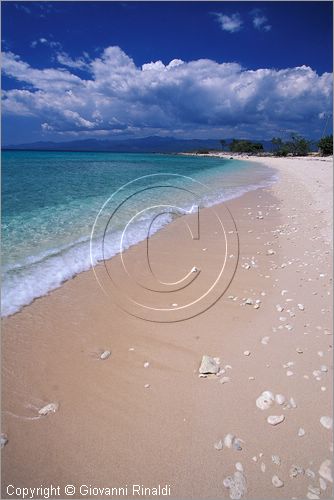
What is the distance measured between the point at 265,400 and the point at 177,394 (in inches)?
42.5

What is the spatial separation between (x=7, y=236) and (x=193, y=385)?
29.3ft

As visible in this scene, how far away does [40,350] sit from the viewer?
435 cm

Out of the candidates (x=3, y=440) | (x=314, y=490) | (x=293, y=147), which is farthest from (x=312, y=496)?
(x=293, y=147)

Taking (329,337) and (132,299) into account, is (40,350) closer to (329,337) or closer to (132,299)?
(132,299)

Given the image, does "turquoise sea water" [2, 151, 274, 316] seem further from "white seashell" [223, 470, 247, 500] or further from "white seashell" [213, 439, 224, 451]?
"white seashell" [223, 470, 247, 500]

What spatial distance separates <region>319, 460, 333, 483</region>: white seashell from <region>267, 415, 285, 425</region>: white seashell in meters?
0.50

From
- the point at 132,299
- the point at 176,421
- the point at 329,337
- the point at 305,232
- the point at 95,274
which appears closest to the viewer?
the point at 176,421

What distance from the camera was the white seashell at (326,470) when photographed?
2637 mm

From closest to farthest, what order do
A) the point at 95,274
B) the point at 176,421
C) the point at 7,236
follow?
1. the point at 176,421
2. the point at 95,274
3. the point at 7,236

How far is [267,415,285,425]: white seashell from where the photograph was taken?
3104mm

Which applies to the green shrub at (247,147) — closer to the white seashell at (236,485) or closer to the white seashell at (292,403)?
the white seashell at (292,403)

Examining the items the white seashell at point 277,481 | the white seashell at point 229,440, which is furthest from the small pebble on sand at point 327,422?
the white seashell at point 229,440

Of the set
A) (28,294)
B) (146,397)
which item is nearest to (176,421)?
(146,397)

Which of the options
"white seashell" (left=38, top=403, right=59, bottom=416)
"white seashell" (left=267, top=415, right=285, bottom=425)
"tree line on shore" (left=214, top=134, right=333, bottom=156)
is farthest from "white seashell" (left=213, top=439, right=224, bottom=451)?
"tree line on shore" (left=214, top=134, right=333, bottom=156)
